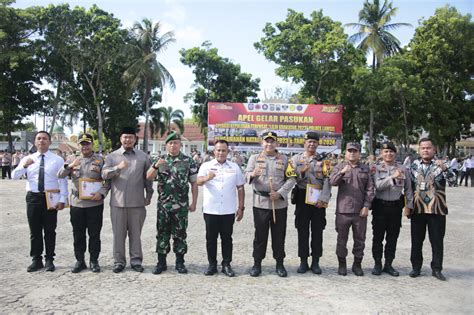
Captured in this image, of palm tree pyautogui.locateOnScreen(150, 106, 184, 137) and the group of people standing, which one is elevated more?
palm tree pyautogui.locateOnScreen(150, 106, 184, 137)

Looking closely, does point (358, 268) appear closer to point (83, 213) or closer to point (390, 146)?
point (390, 146)

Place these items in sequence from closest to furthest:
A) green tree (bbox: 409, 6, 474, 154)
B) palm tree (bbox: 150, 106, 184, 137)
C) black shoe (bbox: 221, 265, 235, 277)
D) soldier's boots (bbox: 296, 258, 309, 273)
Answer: black shoe (bbox: 221, 265, 235, 277), soldier's boots (bbox: 296, 258, 309, 273), green tree (bbox: 409, 6, 474, 154), palm tree (bbox: 150, 106, 184, 137)

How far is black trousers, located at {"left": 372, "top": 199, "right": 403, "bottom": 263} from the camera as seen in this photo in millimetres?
5449

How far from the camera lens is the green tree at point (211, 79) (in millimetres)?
35812

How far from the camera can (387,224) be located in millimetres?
5512

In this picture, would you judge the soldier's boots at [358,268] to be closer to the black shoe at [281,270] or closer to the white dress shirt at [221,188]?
the black shoe at [281,270]

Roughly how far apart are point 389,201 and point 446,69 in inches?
974

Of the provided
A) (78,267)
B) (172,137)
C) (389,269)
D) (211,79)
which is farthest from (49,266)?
(211,79)

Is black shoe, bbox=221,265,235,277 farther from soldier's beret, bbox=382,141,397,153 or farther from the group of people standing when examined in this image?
soldier's beret, bbox=382,141,397,153

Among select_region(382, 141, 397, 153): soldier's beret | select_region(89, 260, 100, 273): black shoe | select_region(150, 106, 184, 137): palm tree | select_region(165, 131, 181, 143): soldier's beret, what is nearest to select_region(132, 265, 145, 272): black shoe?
select_region(89, 260, 100, 273): black shoe

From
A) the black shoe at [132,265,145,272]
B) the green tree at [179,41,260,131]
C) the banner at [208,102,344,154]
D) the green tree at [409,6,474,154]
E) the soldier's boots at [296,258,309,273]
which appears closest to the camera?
the black shoe at [132,265,145,272]

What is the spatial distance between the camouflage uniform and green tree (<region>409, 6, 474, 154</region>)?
80.5ft

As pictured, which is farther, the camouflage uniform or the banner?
the banner

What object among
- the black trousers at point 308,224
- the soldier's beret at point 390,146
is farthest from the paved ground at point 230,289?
the soldier's beret at point 390,146
